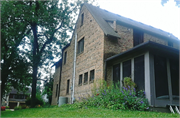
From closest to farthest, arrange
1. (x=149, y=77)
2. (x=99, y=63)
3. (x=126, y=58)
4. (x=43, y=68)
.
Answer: (x=149, y=77), (x=126, y=58), (x=99, y=63), (x=43, y=68)

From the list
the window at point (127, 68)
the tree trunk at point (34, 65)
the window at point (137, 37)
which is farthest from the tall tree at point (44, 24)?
the window at point (127, 68)

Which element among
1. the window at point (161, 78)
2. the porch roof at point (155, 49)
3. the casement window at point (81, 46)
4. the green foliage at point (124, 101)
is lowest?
the green foliage at point (124, 101)

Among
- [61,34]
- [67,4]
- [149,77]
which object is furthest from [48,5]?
[149,77]

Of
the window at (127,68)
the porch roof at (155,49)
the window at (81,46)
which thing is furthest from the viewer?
the window at (81,46)

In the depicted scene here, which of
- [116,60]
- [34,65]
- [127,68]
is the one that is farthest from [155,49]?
[34,65]

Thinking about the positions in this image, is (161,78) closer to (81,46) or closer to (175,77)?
(175,77)

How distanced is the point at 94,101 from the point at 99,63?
10.6 feet

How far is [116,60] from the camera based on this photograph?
474 inches

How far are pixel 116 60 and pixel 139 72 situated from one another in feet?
7.55

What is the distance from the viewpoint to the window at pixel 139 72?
9797 millimetres

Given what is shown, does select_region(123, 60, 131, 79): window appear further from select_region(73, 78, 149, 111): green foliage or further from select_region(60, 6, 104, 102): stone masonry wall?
select_region(60, 6, 104, 102): stone masonry wall

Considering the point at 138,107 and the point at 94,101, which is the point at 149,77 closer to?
the point at 138,107

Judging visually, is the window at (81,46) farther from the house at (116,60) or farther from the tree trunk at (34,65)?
the tree trunk at (34,65)

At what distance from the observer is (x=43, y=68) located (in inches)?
936
